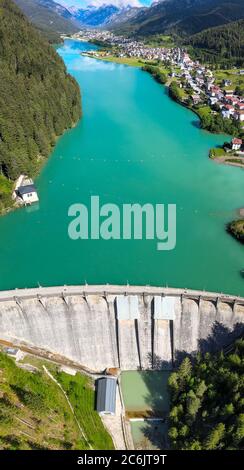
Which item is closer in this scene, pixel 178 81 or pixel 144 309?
pixel 144 309

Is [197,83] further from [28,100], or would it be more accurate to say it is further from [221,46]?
[28,100]

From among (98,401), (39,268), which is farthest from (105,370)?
(39,268)

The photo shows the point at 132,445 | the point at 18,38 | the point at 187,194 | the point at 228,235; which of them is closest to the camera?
the point at 132,445

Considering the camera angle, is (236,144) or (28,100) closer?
(28,100)

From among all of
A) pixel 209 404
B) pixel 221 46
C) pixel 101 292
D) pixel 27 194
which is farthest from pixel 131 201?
pixel 221 46

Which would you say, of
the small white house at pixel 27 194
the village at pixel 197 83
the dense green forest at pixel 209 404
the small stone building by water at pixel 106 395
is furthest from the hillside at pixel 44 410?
the village at pixel 197 83

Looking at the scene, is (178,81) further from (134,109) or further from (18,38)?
(18,38)

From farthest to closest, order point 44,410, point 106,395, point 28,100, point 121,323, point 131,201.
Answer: point 28,100
point 131,201
point 121,323
point 106,395
point 44,410
